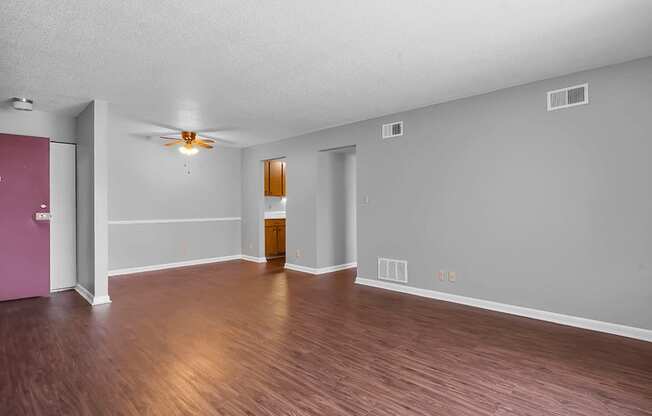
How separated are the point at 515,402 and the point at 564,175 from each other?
248 cm

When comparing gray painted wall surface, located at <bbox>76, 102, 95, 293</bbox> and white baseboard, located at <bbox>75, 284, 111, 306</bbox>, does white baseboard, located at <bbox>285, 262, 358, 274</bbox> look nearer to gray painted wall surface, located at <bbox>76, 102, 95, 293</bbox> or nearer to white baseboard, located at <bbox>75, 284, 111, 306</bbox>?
white baseboard, located at <bbox>75, 284, 111, 306</bbox>

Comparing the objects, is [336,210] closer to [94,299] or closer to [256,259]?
[256,259]

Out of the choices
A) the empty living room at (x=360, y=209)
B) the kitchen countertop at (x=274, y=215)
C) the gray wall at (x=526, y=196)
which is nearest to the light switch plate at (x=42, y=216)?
the empty living room at (x=360, y=209)

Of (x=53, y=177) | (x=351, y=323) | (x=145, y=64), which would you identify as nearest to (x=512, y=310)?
(x=351, y=323)

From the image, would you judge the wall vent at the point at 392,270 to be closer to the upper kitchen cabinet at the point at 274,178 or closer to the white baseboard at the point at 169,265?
the upper kitchen cabinet at the point at 274,178

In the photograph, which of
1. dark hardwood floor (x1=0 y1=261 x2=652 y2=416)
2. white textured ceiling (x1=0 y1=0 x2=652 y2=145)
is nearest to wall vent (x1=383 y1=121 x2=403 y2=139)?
white textured ceiling (x1=0 y1=0 x2=652 y2=145)

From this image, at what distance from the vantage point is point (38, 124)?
4973 mm

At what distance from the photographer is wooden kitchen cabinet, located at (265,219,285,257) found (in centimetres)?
802

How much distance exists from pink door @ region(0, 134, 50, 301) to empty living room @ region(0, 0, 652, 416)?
0.02m

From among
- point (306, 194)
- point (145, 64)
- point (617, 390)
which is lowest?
point (617, 390)

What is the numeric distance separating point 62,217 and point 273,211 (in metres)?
4.38

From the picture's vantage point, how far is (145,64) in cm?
329

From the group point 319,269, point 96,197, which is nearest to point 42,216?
point 96,197

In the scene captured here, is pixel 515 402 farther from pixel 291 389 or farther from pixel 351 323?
pixel 351 323
